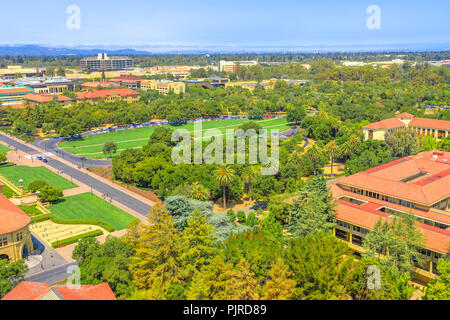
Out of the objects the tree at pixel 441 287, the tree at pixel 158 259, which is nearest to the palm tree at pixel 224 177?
the tree at pixel 158 259

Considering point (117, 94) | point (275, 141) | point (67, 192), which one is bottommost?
point (67, 192)

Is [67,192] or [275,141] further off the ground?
[275,141]

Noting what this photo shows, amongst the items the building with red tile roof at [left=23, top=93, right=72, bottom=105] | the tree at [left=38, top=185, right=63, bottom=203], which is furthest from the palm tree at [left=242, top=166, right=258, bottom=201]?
the building with red tile roof at [left=23, top=93, right=72, bottom=105]

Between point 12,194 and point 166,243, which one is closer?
point 166,243

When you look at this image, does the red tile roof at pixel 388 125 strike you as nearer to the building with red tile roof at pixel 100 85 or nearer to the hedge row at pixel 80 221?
the hedge row at pixel 80 221
